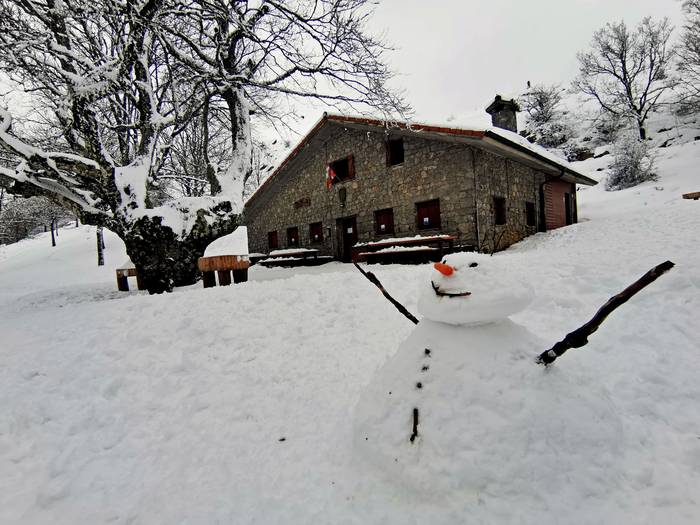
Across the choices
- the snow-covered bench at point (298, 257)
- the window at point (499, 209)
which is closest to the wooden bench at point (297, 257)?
the snow-covered bench at point (298, 257)

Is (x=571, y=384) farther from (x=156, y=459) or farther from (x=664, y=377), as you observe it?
(x=156, y=459)

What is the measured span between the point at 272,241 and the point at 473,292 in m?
15.8

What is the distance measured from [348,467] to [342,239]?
11876 mm

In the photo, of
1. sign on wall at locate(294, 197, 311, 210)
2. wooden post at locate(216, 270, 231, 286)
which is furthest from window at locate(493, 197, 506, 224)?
wooden post at locate(216, 270, 231, 286)

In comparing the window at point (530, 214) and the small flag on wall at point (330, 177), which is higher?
the small flag on wall at point (330, 177)

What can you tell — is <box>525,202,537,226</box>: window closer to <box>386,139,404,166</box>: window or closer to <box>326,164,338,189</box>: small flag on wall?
<box>386,139,404,166</box>: window

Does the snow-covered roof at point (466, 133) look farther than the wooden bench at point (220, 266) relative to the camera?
Yes

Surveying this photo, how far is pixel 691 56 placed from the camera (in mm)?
23172

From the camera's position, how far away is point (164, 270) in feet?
23.0

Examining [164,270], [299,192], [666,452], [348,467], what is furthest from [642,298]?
[299,192]

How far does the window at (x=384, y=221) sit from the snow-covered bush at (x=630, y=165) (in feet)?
59.6

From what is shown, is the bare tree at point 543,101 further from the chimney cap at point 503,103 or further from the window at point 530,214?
the window at point 530,214

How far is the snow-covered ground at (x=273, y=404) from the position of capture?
1817 mm

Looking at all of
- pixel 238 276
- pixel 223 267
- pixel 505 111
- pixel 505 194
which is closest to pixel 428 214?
pixel 505 194
